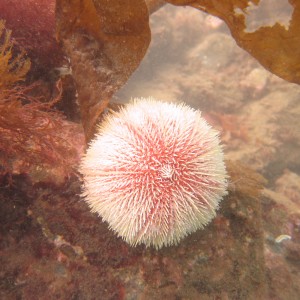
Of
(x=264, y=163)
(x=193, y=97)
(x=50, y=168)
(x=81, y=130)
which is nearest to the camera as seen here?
(x=50, y=168)

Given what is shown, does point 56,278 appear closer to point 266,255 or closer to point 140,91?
point 266,255

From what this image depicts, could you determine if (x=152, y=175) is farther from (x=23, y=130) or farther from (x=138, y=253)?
(x=23, y=130)

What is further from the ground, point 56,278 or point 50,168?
point 50,168

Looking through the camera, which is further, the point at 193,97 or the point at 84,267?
the point at 193,97

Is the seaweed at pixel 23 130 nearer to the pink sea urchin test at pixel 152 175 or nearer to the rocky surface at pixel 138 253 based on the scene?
the rocky surface at pixel 138 253

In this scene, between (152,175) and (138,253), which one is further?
(138,253)

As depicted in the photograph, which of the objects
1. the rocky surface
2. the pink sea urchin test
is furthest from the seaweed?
the pink sea urchin test

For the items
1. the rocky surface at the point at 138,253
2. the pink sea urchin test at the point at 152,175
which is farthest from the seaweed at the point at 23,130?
the pink sea urchin test at the point at 152,175

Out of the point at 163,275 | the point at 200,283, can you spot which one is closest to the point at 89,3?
the point at 163,275

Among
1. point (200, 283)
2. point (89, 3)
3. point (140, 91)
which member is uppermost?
point (140, 91)

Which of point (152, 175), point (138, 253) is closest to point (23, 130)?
point (152, 175)
